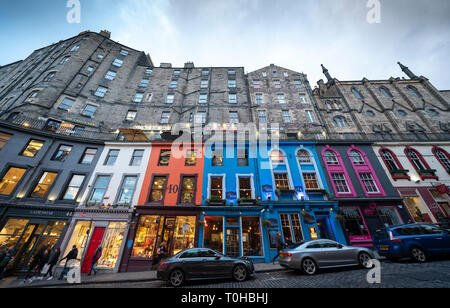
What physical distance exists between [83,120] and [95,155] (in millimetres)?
7188

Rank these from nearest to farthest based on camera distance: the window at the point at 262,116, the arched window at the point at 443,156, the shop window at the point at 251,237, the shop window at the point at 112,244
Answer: the shop window at the point at 112,244 → the shop window at the point at 251,237 → the arched window at the point at 443,156 → the window at the point at 262,116

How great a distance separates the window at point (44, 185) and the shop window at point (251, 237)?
16.7 m

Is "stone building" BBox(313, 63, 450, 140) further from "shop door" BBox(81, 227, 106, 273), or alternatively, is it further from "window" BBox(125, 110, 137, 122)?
"window" BBox(125, 110, 137, 122)

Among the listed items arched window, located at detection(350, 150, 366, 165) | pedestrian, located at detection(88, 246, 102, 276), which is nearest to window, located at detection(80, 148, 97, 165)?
pedestrian, located at detection(88, 246, 102, 276)

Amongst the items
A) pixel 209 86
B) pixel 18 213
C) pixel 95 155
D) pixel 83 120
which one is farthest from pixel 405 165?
pixel 83 120

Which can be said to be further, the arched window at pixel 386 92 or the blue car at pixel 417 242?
the arched window at pixel 386 92

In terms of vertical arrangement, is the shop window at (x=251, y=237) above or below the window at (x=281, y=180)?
below

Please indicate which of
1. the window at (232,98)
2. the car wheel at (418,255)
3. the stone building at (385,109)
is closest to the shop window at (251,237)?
the car wheel at (418,255)

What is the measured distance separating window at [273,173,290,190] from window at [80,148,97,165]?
17.9 metres

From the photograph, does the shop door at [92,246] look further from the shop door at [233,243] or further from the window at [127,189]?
the shop door at [233,243]

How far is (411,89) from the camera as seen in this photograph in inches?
1024

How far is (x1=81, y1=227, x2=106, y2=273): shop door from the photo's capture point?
1138 cm

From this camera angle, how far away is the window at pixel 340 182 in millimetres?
14805
